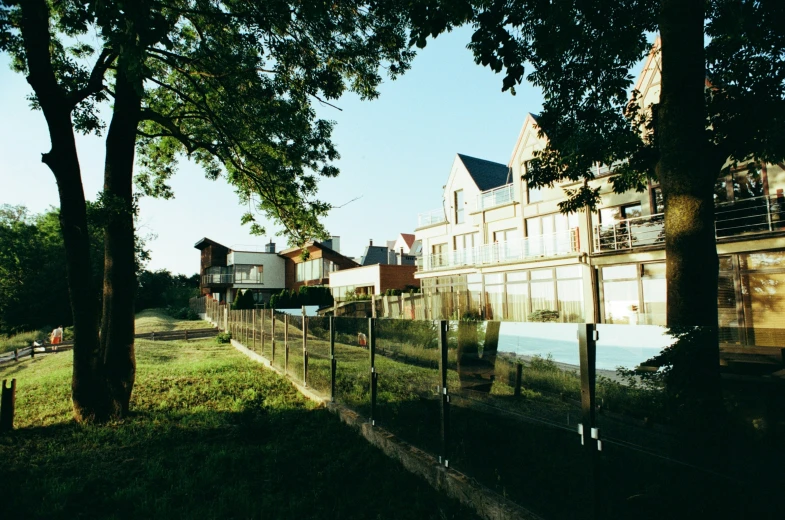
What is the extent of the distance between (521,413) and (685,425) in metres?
1.36

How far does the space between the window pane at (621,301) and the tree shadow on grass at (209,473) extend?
16.8m

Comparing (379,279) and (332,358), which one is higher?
(379,279)

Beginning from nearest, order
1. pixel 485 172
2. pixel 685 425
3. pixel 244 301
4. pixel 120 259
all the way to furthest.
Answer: pixel 685 425
pixel 120 259
pixel 485 172
pixel 244 301

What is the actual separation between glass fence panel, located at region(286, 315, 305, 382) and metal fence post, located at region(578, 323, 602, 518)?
749cm

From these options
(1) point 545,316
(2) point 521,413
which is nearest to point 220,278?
(1) point 545,316

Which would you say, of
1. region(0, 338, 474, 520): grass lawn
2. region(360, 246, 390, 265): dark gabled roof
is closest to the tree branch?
region(0, 338, 474, 520): grass lawn

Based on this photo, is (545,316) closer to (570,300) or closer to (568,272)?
(570,300)

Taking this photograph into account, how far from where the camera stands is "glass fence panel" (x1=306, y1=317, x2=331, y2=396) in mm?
8220

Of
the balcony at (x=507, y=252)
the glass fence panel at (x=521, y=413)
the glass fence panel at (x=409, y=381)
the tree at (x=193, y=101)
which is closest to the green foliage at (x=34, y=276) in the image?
the balcony at (x=507, y=252)

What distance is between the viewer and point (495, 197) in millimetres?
28297

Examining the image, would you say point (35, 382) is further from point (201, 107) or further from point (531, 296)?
point (531, 296)

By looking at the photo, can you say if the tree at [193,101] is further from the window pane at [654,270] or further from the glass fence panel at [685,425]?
the window pane at [654,270]

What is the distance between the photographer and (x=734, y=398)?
2232mm

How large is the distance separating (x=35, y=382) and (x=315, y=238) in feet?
27.1
